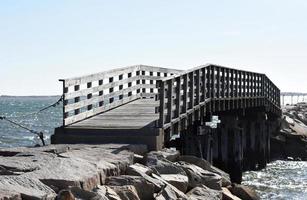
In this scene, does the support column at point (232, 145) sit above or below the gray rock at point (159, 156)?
below

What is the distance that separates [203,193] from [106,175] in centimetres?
212

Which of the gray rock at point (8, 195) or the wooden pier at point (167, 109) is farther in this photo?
A: the wooden pier at point (167, 109)

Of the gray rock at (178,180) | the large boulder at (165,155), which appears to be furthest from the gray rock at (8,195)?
the large boulder at (165,155)

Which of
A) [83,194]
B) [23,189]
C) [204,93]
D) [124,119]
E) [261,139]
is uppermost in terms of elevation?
[204,93]

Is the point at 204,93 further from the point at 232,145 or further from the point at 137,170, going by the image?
the point at 137,170

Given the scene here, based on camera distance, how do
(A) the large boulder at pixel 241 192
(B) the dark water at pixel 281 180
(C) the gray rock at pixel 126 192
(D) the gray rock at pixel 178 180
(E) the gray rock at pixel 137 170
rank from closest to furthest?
(C) the gray rock at pixel 126 192 → (E) the gray rock at pixel 137 170 → (D) the gray rock at pixel 178 180 → (A) the large boulder at pixel 241 192 → (B) the dark water at pixel 281 180

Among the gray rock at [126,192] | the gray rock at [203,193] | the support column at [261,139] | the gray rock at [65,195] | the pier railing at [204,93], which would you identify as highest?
the pier railing at [204,93]

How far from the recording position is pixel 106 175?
820 cm

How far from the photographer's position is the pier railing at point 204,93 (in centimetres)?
1295

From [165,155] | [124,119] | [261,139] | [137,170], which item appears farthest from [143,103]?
[261,139]

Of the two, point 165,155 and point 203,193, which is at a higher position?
point 165,155

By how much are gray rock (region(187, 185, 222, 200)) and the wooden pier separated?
6.04 feet

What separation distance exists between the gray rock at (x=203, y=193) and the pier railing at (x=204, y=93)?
8.75 ft

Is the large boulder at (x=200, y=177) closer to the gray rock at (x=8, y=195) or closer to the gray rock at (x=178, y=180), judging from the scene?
the gray rock at (x=178, y=180)
